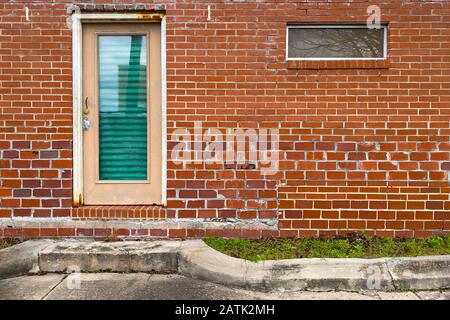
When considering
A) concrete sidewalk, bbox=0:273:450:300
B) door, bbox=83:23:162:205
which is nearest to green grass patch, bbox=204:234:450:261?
concrete sidewalk, bbox=0:273:450:300

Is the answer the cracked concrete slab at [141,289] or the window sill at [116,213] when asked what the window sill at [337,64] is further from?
the cracked concrete slab at [141,289]

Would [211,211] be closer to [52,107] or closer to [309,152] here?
[309,152]

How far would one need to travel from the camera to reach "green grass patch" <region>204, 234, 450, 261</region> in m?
4.13

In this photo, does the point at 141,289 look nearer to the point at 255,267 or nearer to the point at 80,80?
the point at 255,267

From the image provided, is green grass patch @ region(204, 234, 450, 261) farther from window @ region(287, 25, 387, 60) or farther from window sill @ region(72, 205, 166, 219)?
window @ region(287, 25, 387, 60)

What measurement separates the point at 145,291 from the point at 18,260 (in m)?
1.39

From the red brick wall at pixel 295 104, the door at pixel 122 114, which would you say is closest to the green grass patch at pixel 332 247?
the red brick wall at pixel 295 104

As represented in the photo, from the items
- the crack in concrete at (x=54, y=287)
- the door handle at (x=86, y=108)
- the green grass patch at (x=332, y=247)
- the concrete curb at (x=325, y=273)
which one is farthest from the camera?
the door handle at (x=86, y=108)

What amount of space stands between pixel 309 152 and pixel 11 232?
3.44m

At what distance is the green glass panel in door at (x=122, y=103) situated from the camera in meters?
4.77

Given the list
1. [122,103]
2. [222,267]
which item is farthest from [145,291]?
[122,103]

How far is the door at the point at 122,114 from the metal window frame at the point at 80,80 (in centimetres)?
7

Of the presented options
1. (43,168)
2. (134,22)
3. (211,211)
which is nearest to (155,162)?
(211,211)

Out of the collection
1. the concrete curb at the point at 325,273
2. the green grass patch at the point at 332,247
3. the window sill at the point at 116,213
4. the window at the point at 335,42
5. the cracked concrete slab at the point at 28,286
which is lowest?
the cracked concrete slab at the point at 28,286
